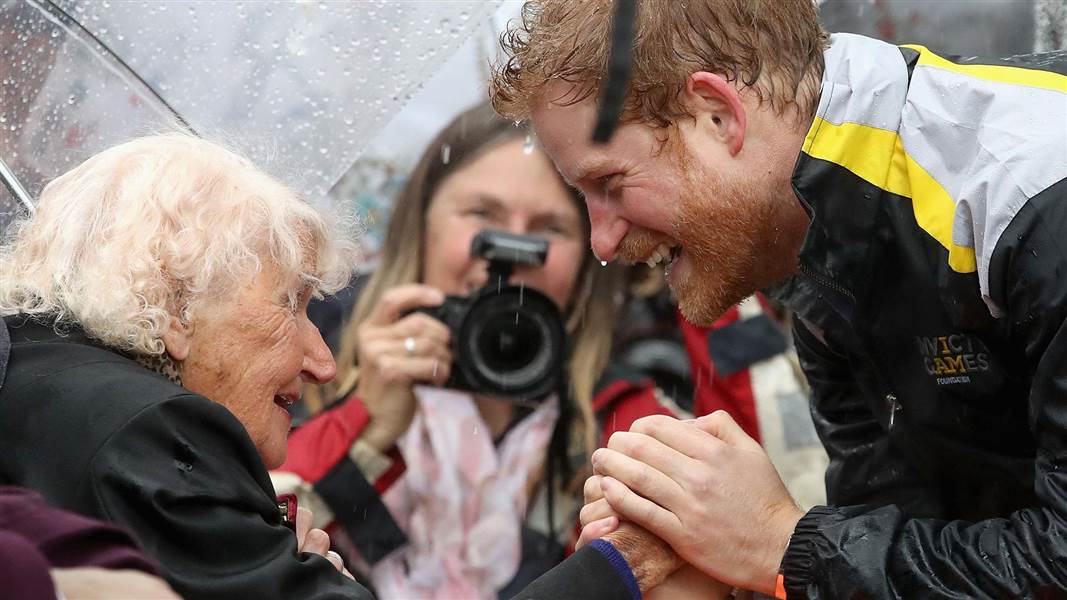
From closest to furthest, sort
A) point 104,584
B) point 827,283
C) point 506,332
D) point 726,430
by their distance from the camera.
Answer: point 104,584 → point 827,283 → point 726,430 → point 506,332

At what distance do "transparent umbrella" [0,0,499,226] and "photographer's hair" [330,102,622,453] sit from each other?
863 millimetres

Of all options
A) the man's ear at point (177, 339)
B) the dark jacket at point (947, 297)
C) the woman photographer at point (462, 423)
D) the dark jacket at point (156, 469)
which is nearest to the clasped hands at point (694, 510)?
the dark jacket at point (947, 297)

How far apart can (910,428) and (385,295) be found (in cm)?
152

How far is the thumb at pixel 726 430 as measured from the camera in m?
2.42

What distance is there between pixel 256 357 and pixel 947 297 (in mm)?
1103

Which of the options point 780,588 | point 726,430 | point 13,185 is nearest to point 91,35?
point 13,185

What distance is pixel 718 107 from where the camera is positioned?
96.8 inches

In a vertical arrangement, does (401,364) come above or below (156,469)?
below

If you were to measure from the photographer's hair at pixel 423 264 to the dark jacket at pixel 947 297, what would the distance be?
1.09m

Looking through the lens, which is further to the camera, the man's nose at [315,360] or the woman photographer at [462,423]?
the woman photographer at [462,423]

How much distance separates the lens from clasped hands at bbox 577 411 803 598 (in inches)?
Answer: 91.0

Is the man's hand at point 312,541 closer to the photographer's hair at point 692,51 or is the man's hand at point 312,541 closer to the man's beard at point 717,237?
the man's beard at point 717,237

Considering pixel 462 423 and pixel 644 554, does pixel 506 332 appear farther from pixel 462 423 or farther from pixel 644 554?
pixel 644 554

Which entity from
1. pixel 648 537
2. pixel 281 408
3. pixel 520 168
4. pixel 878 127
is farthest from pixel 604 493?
pixel 520 168
